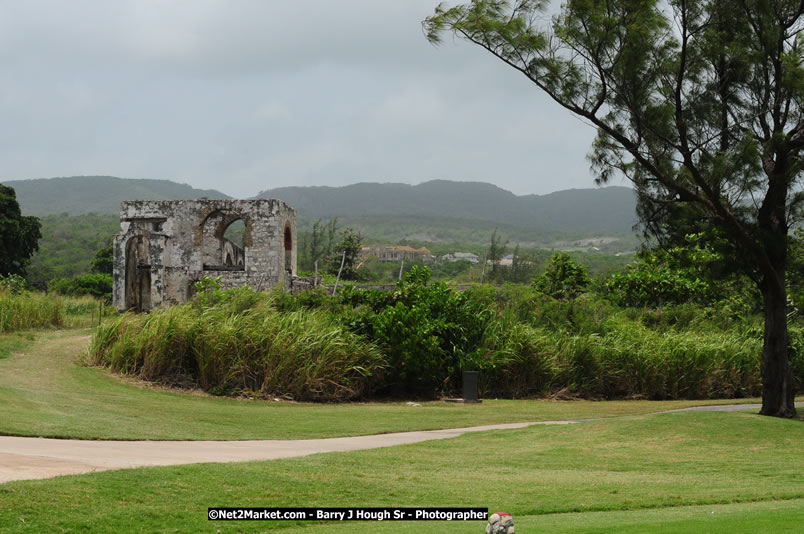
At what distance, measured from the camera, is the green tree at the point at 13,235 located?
1695 inches

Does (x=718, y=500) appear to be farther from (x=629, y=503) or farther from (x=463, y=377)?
(x=463, y=377)

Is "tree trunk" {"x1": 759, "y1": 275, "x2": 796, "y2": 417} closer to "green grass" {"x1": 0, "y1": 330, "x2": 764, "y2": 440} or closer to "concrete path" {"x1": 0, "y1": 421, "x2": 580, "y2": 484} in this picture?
"green grass" {"x1": 0, "y1": 330, "x2": 764, "y2": 440}

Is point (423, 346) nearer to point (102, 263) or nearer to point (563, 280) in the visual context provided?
point (563, 280)

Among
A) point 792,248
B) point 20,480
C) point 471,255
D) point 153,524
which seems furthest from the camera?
point 471,255

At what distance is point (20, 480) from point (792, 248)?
1475 centimetres

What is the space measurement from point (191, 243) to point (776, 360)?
22.8 m

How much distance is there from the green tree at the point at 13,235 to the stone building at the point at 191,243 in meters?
13.5

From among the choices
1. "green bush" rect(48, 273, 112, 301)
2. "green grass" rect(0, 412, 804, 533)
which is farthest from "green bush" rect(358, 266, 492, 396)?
"green bush" rect(48, 273, 112, 301)

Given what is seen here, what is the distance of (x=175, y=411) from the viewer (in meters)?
14.2

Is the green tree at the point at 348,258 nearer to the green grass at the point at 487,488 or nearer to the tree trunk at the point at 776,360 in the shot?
the tree trunk at the point at 776,360

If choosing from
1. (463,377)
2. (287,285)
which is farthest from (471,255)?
(463,377)

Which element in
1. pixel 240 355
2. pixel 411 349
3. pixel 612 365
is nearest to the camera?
pixel 240 355

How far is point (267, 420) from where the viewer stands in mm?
13992

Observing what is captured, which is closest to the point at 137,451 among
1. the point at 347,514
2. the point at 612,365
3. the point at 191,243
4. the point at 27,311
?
the point at 347,514
